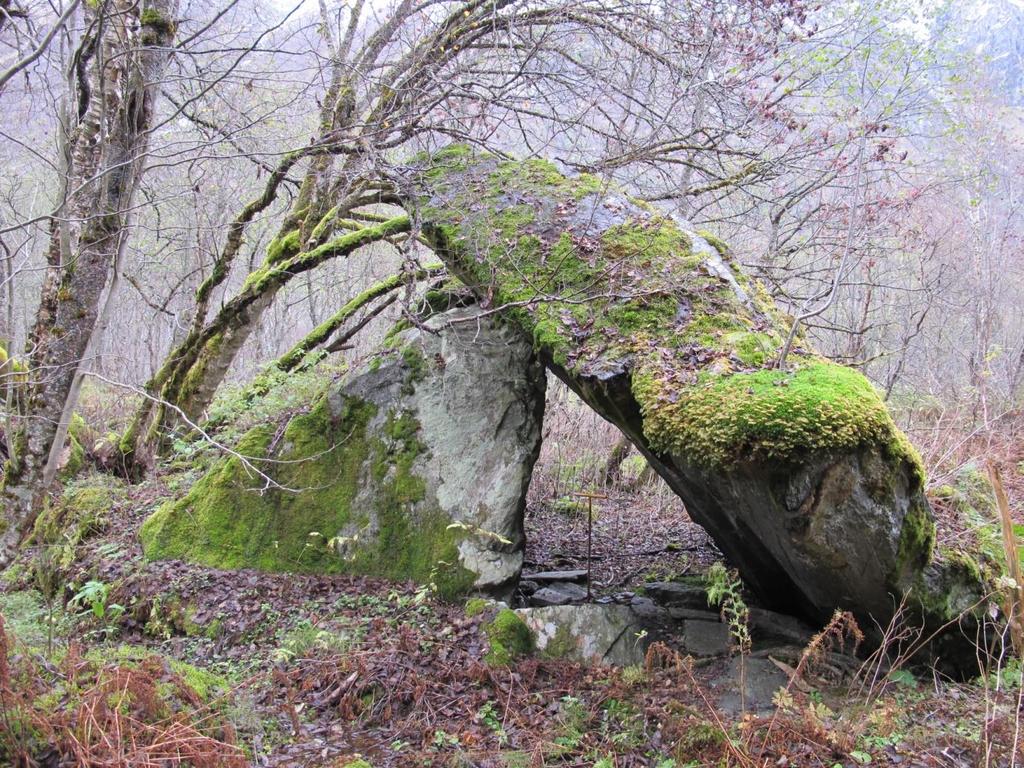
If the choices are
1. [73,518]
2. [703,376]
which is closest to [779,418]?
[703,376]

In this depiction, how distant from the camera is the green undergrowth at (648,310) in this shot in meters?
3.37

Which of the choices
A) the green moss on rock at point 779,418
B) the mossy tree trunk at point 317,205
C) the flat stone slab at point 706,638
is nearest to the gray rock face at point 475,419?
the flat stone slab at point 706,638

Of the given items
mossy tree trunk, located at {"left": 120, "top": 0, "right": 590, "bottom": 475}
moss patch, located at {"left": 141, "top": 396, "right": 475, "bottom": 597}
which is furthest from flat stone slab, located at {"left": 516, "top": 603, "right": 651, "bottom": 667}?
mossy tree trunk, located at {"left": 120, "top": 0, "right": 590, "bottom": 475}

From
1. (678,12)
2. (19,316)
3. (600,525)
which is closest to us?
(678,12)

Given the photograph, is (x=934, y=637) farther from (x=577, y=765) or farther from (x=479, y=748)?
(x=479, y=748)

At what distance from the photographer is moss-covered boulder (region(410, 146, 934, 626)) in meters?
3.38

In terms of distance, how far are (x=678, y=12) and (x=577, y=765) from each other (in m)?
7.50

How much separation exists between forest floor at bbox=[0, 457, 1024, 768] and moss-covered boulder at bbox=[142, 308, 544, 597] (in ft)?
0.87

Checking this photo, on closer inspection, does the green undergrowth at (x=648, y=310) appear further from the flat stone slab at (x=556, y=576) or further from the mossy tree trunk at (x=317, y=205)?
the flat stone slab at (x=556, y=576)

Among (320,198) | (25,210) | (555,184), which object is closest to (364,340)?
(320,198)

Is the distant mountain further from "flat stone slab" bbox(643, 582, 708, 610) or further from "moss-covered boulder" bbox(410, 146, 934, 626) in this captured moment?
"flat stone slab" bbox(643, 582, 708, 610)

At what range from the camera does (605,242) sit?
204 inches

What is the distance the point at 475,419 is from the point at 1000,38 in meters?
26.2

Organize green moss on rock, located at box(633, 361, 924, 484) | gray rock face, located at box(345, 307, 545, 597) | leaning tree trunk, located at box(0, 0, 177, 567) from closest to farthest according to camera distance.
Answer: green moss on rock, located at box(633, 361, 924, 484)
leaning tree trunk, located at box(0, 0, 177, 567)
gray rock face, located at box(345, 307, 545, 597)
